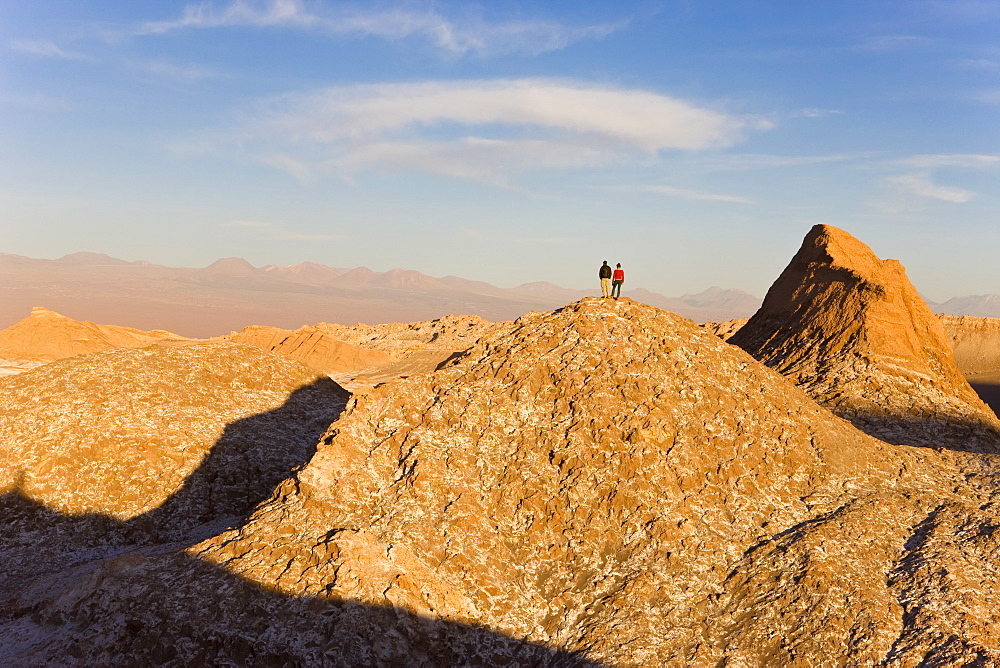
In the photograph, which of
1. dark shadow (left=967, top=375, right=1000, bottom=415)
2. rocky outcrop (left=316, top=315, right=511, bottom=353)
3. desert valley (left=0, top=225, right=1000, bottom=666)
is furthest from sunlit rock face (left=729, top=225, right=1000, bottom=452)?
rocky outcrop (left=316, top=315, right=511, bottom=353)

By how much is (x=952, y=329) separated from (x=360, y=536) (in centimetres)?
9013

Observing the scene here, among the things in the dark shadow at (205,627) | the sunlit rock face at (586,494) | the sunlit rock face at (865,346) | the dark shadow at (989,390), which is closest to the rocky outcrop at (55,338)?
the dark shadow at (205,627)

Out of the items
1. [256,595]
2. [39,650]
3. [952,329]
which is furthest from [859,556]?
[952,329]

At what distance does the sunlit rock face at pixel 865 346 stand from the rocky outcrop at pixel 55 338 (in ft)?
182

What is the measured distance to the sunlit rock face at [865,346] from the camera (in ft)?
102

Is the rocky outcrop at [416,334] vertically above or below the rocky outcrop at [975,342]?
below

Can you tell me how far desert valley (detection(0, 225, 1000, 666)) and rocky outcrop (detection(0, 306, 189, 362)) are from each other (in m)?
38.1

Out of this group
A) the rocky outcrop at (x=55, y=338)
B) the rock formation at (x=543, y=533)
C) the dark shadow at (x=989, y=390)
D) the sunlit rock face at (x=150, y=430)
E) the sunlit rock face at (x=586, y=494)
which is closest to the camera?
the rock formation at (x=543, y=533)

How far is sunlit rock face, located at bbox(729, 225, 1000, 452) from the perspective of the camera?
3094cm

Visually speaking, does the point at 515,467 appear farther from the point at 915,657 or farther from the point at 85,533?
the point at 85,533

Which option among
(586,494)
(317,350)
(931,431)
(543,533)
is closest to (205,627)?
(543,533)

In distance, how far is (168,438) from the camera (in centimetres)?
2367

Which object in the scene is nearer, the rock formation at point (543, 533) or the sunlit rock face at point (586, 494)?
the rock formation at point (543, 533)

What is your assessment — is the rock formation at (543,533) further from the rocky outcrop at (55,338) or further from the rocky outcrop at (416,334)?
the rocky outcrop at (416,334)
